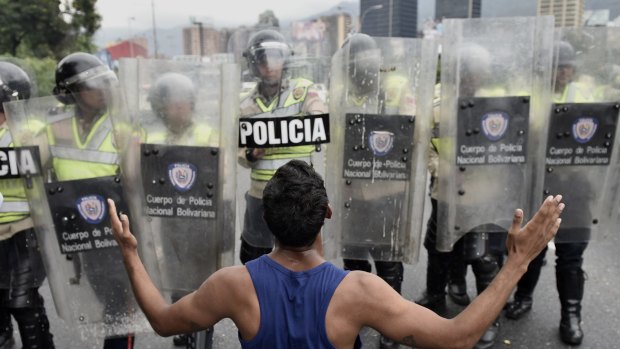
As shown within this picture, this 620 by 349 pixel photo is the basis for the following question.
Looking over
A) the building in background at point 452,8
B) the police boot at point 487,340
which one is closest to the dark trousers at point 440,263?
the police boot at point 487,340

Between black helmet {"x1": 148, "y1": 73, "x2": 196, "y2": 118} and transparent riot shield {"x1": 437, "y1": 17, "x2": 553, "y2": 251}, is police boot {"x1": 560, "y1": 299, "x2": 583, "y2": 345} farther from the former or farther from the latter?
black helmet {"x1": 148, "y1": 73, "x2": 196, "y2": 118}

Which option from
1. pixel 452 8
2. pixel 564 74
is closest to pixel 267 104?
pixel 564 74

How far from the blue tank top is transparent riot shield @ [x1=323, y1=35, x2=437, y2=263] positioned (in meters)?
1.40

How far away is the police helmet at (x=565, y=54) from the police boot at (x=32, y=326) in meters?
2.95

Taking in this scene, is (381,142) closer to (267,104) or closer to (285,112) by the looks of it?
(285,112)

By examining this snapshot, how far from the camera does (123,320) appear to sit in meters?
2.61

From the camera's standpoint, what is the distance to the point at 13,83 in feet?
9.41

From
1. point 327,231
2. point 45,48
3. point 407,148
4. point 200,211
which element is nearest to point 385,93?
point 407,148

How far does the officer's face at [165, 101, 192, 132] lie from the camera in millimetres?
2605

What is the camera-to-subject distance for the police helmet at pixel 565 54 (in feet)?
9.27

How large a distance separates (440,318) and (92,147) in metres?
1.73

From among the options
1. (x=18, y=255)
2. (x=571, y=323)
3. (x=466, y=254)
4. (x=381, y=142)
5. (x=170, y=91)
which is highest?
(x=170, y=91)

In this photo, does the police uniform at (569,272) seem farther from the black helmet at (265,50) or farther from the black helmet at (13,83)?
the black helmet at (13,83)

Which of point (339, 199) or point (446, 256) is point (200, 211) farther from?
point (446, 256)
